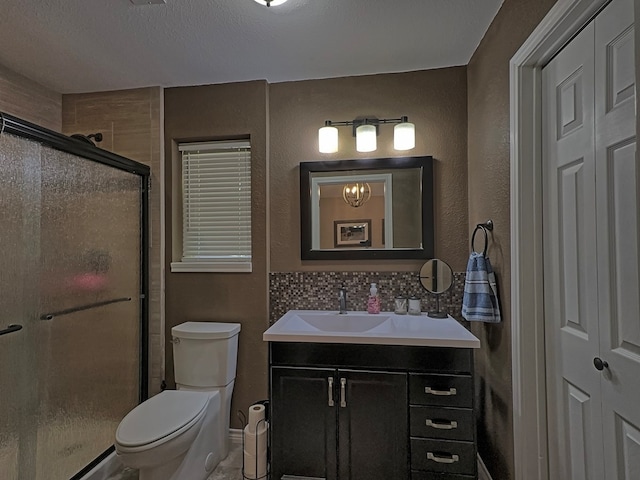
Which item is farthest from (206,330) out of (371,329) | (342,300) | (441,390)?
(441,390)

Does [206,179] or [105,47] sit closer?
[105,47]

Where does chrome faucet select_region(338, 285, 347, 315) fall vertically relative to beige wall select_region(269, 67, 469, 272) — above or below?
below

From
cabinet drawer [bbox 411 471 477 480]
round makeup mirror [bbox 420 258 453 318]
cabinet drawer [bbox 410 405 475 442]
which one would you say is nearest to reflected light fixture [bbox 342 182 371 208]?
round makeup mirror [bbox 420 258 453 318]

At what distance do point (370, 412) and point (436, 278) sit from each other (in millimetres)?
849

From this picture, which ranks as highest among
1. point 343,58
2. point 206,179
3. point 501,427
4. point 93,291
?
point 343,58

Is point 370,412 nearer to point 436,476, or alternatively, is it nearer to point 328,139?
point 436,476

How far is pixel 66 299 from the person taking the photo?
180cm

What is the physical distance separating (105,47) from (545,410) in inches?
106

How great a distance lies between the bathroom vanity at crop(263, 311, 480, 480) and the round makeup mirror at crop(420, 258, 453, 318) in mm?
344

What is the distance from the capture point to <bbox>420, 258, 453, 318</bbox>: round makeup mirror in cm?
207

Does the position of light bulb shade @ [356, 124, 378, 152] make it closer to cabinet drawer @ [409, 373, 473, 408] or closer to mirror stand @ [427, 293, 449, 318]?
mirror stand @ [427, 293, 449, 318]

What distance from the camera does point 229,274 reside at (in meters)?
2.29

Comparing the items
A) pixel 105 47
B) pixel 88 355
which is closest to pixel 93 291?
pixel 88 355

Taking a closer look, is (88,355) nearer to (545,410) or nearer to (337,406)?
(337,406)
